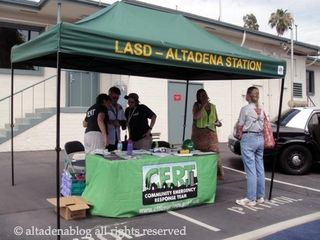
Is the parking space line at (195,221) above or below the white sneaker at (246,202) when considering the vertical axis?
below

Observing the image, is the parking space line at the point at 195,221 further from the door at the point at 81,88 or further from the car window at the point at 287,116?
the door at the point at 81,88

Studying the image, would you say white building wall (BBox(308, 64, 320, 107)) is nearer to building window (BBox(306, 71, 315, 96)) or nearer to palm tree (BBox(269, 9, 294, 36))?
building window (BBox(306, 71, 315, 96))

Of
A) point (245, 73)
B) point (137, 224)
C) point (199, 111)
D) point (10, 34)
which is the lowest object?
point (137, 224)

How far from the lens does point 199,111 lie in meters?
8.48

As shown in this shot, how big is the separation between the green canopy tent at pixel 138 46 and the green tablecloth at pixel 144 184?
3.19 ft

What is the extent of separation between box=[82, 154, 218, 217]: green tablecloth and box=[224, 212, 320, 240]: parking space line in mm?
1307

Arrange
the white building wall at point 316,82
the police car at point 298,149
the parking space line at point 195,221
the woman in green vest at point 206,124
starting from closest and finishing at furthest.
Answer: the parking space line at point 195,221, the woman in green vest at point 206,124, the police car at point 298,149, the white building wall at point 316,82

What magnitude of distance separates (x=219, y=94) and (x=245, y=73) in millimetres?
10621

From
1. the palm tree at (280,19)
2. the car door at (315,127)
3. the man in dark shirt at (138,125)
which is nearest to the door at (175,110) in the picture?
the car door at (315,127)

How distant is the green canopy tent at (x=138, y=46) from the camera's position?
509 cm

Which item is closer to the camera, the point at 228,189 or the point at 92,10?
the point at 228,189

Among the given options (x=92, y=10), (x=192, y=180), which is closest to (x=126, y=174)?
(x=192, y=180)

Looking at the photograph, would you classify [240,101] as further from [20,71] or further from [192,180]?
[192,180]

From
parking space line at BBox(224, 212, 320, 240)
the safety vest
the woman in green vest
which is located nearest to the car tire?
the woman in green vest
